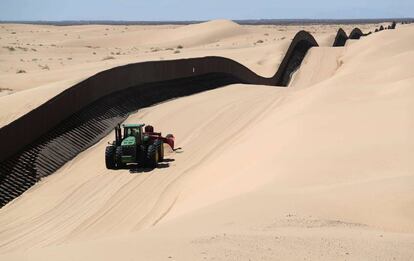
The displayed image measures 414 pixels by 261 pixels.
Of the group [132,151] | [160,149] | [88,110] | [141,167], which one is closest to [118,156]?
[132,151]

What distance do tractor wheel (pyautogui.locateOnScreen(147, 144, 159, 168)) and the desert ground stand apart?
320 millimetres

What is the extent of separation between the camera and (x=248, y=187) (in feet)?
40.0

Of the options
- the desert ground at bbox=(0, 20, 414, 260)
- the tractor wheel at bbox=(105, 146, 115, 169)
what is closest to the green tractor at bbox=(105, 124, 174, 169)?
the tractor wheel at bbox=(105, 146, 115, 169)

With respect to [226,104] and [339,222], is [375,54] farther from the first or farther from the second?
[339,222]

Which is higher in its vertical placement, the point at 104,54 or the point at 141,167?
the point at 104,54

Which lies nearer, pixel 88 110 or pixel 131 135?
pixel 131 135

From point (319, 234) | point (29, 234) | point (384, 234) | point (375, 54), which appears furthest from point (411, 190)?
point (375, 54)

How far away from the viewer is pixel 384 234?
26.0 ft

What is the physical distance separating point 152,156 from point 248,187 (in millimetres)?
4916

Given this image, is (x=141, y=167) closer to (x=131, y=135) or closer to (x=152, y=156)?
(x=152, y=156)

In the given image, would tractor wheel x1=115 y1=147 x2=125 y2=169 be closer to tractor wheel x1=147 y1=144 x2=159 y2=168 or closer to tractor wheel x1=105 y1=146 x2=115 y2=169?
tractor wheel x1=105 y1=146 x2=115 y2=169

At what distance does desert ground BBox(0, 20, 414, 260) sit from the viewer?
23.6 ft

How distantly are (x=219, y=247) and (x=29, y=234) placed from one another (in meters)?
6.48

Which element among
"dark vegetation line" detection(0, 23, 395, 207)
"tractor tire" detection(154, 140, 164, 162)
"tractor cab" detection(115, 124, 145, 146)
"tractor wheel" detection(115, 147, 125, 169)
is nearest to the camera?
"dark vegetation line" detection(0, 23, 395, 207)
